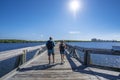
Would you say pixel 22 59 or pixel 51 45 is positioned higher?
pixel 51 45

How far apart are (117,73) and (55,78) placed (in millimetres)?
2763

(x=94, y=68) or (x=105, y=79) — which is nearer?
Result: (x=105, y=79)

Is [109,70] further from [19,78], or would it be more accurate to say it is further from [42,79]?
[19,78]

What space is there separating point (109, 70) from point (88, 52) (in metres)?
1.68

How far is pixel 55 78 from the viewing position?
6.21m

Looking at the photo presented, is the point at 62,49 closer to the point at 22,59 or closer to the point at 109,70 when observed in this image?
the point at 22,59

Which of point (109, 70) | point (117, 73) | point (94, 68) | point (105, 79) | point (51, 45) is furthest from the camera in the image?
point (51, 45)

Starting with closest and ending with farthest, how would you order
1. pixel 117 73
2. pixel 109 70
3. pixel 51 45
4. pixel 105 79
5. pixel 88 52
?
pixel 105 79 → pixel 117 73 → pixel 109 70 → pixel 88 52 → pixel 51 45

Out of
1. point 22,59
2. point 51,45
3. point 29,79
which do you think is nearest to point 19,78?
point 29,79

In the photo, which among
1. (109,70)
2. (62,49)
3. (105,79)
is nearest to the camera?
(105,79)

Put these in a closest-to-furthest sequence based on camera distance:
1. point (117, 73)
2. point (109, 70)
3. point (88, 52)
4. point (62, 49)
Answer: point (117, 73), point (109, 70), point (88, 52), point (62, 49)

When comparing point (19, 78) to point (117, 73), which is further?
point (117, 73)

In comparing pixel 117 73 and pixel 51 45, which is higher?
pixel 51 45

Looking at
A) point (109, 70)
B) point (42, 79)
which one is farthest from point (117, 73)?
point (42, 79)
